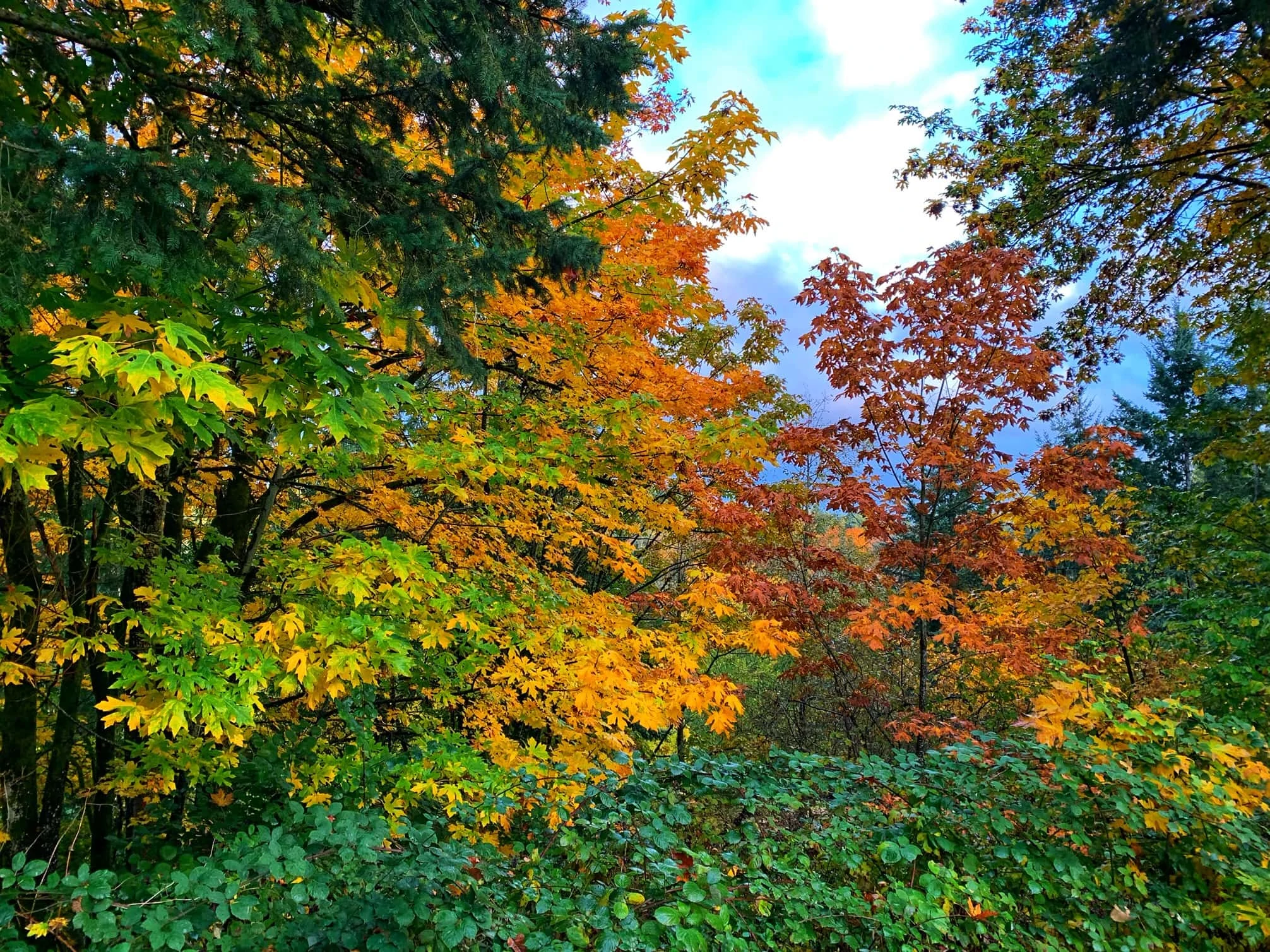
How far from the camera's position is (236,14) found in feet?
6.50

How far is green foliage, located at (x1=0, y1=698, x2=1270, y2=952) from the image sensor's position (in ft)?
6.77

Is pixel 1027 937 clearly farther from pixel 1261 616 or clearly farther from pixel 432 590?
pixel 1261 616

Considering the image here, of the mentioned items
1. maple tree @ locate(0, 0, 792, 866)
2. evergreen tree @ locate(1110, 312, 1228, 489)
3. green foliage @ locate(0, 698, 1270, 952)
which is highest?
evergreen tree @ locate(1110, 312, 1228, 489)

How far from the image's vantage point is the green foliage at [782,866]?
206 cm

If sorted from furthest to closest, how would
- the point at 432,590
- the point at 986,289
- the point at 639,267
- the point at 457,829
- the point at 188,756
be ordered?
the point at 986,289 → the point at 639,267 → the point at 432,590 → the point at 188,756 → the point at 457,829

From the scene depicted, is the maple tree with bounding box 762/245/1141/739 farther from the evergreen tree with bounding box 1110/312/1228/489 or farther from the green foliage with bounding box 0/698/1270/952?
the evergreen tree with bounding box 1110/312/1228/489

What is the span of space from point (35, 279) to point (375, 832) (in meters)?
2.30

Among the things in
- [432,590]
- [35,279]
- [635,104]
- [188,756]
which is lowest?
[188,756]

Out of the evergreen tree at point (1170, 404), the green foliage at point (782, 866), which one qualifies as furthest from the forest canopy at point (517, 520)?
the evergreen tree at point (1170, 404)

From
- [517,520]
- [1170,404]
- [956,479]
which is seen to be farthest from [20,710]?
[1170,404]

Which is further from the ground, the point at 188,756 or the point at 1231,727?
the point at 1231,727

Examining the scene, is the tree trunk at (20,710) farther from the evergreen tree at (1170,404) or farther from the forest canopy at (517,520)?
the evergreen tree at (1170,404)

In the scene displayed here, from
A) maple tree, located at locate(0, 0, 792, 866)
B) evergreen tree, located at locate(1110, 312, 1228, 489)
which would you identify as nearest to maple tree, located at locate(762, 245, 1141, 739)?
maple tree, located at locate(0, 0, 792, 866)

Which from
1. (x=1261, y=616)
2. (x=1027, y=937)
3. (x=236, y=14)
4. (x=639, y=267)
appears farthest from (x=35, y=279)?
(x=1261, y=616)
